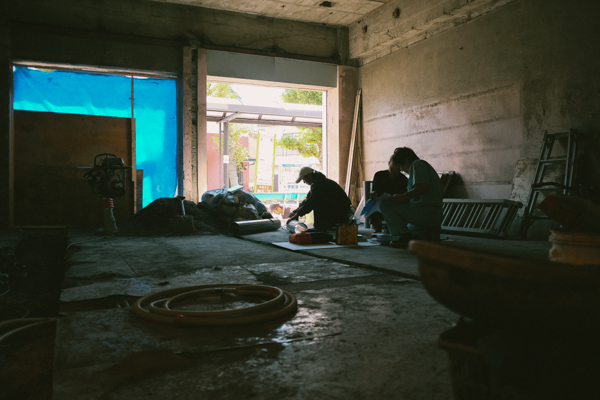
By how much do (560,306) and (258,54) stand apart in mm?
9180

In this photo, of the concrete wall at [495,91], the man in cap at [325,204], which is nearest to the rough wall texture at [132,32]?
the concrete wall at [495,91]

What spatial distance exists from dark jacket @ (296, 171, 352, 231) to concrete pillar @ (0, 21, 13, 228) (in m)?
5.11

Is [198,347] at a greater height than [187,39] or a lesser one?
lesser

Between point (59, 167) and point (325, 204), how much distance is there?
186 inches

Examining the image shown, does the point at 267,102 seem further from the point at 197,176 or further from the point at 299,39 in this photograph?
the point at 197,176

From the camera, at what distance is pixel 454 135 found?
756 cm

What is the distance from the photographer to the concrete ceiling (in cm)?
852

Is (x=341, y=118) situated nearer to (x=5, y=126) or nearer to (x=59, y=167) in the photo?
(x=59, y=167)

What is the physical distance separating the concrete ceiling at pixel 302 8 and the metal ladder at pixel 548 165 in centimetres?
445

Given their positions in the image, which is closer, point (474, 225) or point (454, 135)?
point (474, 225)

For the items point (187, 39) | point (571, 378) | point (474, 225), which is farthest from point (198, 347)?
point (187, 39)

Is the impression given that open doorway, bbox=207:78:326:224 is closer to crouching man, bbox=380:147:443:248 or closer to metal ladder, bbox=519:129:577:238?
metal ladder, bbox=519:129:577:238

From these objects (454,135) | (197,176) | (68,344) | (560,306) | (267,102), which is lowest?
(68,344)

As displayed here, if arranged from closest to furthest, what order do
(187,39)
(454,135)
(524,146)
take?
(524,146), (454,135), (187,39)
